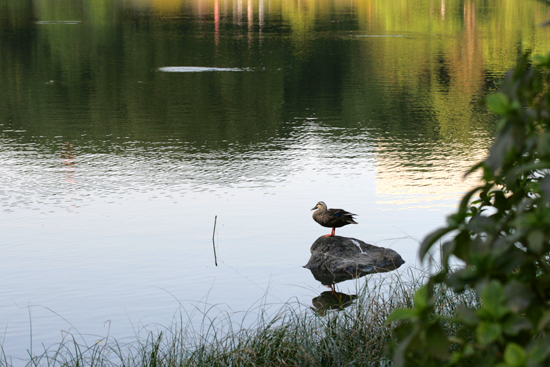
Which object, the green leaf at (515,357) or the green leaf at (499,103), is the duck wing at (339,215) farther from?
the green leaf at (515,357)

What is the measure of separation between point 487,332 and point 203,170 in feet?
44.7

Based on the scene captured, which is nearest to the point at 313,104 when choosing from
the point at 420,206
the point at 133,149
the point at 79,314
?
the point at 133,149

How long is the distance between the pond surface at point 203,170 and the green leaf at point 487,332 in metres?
0.61

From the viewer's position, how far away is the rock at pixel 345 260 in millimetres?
9117

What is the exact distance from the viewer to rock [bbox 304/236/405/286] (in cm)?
912

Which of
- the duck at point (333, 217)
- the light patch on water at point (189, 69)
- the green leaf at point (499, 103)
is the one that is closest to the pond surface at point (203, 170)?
the green leaf at point (499, 103)

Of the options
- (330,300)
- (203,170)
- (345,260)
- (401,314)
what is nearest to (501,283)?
(401,314)

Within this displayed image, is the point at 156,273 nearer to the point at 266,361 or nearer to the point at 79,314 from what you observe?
the point at 79,314

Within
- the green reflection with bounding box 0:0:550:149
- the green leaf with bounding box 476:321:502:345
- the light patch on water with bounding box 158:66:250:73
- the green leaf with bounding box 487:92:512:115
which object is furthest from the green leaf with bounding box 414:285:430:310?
the light patch on water with bounding box 158:66:250:73

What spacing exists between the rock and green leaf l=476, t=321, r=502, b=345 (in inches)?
305

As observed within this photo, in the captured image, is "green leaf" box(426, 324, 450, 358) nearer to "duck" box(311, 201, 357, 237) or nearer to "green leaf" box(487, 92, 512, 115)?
"green leaf" box(487, 92, 512, 115)

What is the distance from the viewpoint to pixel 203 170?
14.7 meters

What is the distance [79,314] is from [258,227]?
3.67 metres

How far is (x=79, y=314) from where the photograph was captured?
8203 mm
